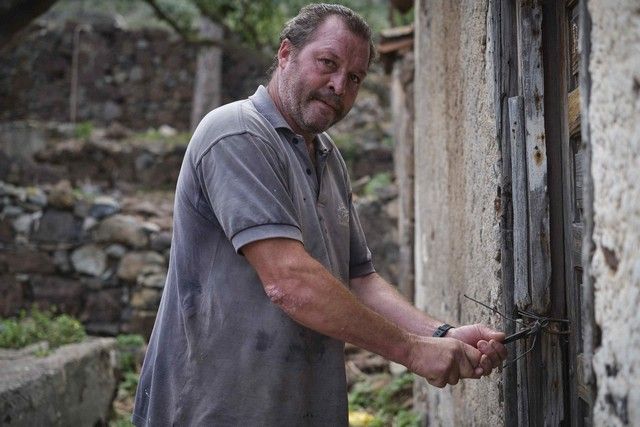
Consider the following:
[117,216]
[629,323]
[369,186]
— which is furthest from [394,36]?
[629,323]

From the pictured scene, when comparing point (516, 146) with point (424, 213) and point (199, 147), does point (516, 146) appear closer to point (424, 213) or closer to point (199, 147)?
point (199, 147)

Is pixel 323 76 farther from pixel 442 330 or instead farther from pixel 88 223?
pixel 88 223

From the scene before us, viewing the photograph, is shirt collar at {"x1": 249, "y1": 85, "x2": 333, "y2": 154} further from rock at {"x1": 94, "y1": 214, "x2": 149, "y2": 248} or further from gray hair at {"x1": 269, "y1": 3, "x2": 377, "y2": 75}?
rock at {"x1": 94, "y1": 214, "x2": 149, "y2": 248}

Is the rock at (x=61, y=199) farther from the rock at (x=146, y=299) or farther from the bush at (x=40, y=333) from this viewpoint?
the bush at (x=40, y=333)

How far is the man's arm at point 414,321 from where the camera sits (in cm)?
206

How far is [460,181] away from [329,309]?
115cm

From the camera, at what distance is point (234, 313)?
212 cm

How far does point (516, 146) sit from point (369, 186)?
6.90 m

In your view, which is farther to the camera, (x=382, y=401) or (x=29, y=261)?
(x=29, y=261)

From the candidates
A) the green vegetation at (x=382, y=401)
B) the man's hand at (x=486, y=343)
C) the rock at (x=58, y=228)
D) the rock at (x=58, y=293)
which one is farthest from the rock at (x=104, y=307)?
the man's hand at (x=486, y=343)

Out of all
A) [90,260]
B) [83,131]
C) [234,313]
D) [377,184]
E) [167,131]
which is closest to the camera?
[234,313]

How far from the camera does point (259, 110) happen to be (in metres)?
2.29

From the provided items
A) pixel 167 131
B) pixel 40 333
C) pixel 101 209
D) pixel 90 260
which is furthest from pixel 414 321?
pixel 167 131

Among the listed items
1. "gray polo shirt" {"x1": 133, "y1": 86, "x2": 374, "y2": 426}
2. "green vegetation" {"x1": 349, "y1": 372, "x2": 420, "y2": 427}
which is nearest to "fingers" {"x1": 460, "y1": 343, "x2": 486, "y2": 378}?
"gray polo shirt" {"x1": 133, "y1": 86, "x2": 374, "y2": 426}
